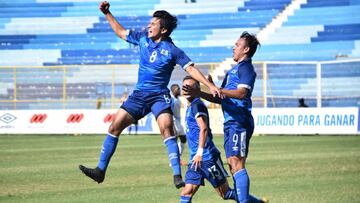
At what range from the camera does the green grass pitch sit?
41.4 ft

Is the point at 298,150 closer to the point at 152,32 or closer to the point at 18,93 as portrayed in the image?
the point at 152,32

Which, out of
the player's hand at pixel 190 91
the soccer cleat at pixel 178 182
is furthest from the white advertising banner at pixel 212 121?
the player's hand at pixel 190 91

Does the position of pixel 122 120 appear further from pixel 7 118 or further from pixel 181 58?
pixel 7 118

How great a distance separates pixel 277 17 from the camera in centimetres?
4169

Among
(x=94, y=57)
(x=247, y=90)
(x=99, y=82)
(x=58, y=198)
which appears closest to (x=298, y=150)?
(x=58, y=198)

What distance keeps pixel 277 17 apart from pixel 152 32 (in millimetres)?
30741

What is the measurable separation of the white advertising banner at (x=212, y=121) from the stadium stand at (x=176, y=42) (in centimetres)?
234

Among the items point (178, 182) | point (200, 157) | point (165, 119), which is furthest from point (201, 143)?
point (165, 119)

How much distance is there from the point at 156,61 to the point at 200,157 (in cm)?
211

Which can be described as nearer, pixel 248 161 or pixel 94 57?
pixel 248 161

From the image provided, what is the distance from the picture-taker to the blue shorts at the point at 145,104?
11.6 m

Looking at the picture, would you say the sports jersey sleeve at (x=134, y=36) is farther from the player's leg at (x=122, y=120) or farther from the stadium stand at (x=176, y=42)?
the stadium stand at (x=176, y=42)

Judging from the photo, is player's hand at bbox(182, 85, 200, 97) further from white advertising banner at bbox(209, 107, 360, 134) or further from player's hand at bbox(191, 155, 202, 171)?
white advertising banner at bbox(209, 107, 360, 134)

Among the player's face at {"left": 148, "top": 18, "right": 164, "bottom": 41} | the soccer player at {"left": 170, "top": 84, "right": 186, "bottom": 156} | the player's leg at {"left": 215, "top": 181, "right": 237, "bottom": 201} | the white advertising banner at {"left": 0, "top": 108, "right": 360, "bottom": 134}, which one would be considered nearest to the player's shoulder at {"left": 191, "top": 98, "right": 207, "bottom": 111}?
the player's leg at {"left": 215, "top": 181, "right": 237, "bottom": 201}
